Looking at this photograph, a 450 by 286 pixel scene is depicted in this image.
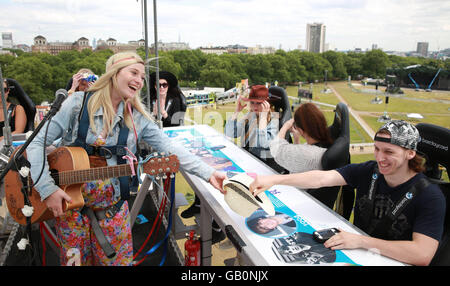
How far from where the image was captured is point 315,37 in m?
63.8

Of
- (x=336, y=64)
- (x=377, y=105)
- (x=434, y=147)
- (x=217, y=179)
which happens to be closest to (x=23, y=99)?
(x=217, y=179)

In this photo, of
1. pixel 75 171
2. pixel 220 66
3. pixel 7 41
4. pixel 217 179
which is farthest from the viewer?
pixel 220 66

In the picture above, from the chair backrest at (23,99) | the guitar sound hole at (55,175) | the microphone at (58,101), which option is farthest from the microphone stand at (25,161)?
the chair backrest at (23,99)

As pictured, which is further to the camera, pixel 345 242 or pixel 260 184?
pixel 260 184

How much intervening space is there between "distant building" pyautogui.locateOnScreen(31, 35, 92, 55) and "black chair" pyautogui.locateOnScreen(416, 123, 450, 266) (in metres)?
34.9

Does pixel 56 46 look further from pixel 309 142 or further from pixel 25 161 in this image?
pixel 309 142

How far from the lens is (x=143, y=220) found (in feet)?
11.6

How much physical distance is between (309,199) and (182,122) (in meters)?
2.78

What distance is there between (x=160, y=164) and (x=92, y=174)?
0.39 meters

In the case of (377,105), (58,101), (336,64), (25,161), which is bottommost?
(377,105)

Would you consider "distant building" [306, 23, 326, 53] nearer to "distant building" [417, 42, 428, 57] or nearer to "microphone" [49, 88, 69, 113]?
"distant building" [417, 42, 428, 57]

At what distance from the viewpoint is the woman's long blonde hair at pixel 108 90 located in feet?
5.51
